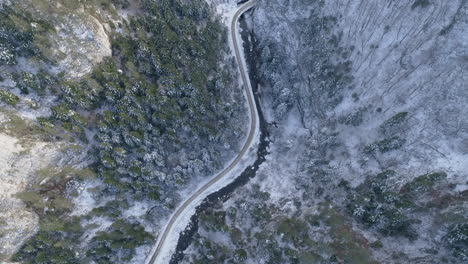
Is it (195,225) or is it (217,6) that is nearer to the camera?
(195,225)

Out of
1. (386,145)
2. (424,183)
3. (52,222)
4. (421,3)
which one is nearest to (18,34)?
(52,222)

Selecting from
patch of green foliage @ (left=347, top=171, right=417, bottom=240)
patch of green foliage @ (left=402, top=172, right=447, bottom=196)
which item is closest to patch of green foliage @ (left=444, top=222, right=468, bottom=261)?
patch of green foliage @ (left=347, top=171, right=417, bottom=240)

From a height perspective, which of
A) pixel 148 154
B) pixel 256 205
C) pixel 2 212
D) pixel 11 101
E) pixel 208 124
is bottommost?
pixel 2 212

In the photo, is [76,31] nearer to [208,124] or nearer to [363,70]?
[208,124]

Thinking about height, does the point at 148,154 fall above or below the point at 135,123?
below

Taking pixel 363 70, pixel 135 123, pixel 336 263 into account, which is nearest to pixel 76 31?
pixel 135 123

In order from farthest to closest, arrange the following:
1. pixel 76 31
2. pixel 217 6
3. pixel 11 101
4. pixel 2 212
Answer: pixel 217 6
pixel 76 31
pixel 11 101
pixel 2 212

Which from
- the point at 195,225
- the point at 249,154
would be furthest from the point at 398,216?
the point at 195,225

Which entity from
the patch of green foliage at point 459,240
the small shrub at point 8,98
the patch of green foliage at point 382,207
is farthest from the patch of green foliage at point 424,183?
the small shrub at point 8,98

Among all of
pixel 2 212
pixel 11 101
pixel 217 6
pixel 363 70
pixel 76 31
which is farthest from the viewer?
pixel 217 6
